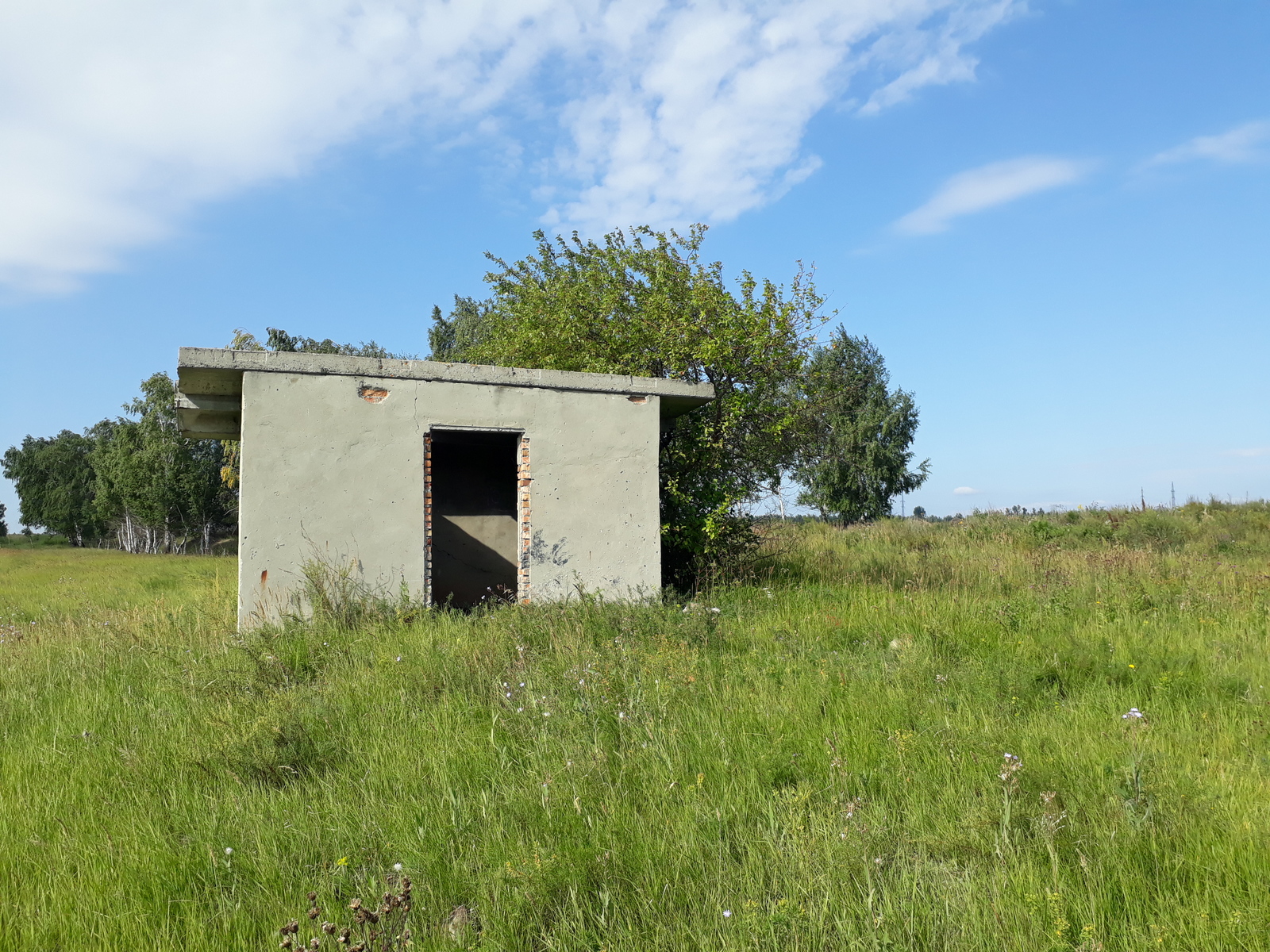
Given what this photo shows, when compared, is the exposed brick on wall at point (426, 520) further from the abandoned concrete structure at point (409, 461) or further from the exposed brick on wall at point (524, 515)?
the exposed brick on wall at point (524, 515)

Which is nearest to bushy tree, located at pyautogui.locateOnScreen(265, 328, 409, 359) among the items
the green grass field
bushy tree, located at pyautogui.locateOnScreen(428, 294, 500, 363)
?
bushy tree, located at pyautogui.locateOnScreen(428, 294, 500, 363)

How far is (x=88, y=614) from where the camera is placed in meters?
10.8

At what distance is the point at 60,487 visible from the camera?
60500 mm

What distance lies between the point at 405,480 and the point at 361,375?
124cm

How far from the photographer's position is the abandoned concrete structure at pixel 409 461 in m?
7.97

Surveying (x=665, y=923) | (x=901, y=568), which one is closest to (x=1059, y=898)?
(x=665, y=923)

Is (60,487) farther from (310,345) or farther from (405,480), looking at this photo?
(405,480)

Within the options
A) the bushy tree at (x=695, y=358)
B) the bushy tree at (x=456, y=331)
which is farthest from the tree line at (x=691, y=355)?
the bushy tree at (x=456, y=331)

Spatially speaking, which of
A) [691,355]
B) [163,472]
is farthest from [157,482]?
[691,355]

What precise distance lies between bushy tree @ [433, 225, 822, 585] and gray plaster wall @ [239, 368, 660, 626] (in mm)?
1401

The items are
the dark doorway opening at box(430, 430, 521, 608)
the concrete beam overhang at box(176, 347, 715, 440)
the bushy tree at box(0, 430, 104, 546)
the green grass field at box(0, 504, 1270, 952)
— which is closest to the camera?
the green grass field at box(0, 504, 1270, 952)

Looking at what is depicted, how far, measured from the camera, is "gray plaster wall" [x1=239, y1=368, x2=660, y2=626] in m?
7.97

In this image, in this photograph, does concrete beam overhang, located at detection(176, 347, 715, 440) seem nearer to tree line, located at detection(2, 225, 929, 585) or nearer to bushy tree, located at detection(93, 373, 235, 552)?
tree line, located at detection(2, 225, 929, 585)

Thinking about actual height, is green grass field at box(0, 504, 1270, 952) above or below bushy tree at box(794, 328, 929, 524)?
below
